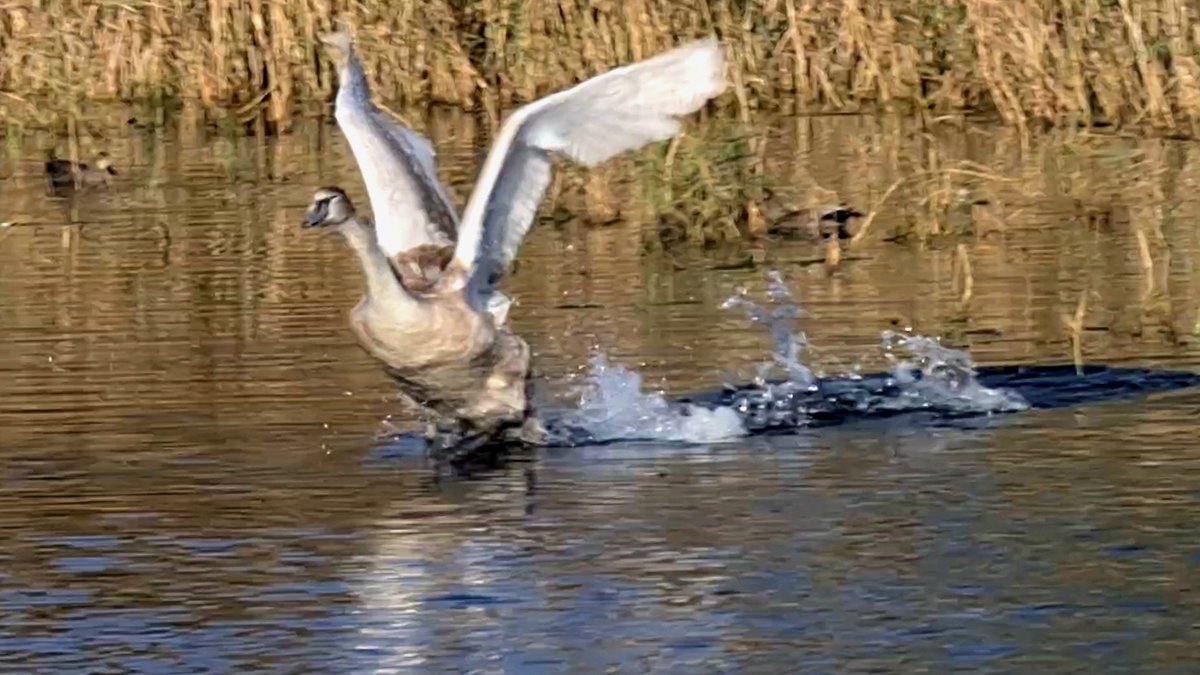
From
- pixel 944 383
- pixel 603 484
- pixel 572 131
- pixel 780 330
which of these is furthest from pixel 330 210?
pixel 944 383

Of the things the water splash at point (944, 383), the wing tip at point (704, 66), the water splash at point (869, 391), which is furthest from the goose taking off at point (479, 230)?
the water splash at point (944, 383)

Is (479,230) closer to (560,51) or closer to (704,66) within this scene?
(704,66)

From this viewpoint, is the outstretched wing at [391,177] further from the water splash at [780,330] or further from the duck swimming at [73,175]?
the duck swimming at [73,175]

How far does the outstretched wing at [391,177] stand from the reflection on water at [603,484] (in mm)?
555

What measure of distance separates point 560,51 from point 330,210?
358 inches

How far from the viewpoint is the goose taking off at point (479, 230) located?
9484 mm

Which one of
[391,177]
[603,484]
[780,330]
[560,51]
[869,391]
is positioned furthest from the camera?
[560,51]

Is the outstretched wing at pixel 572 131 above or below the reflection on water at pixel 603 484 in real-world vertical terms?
above

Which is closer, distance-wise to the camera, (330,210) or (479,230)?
(330,210)

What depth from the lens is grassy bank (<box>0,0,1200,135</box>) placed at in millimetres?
16953

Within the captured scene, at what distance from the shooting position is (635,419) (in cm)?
956

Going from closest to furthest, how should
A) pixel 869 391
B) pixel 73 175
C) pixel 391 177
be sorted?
pixel 869 391
pixel 391 177
pixel 73 175

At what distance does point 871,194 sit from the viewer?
49.1 feet

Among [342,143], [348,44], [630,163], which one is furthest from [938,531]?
[342,143]
